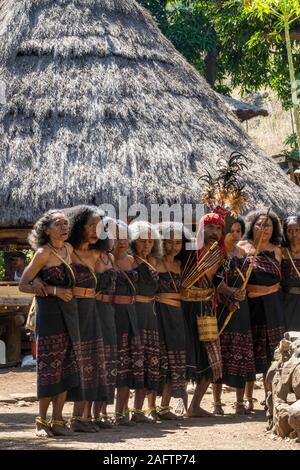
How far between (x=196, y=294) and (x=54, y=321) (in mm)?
1794

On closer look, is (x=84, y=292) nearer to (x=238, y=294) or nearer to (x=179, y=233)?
(x=179, y=233)

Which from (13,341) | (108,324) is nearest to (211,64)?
(13,341)

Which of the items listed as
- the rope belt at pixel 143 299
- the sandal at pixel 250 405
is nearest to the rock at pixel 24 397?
the sandal at pixel 250 405

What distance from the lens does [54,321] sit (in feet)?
22.0

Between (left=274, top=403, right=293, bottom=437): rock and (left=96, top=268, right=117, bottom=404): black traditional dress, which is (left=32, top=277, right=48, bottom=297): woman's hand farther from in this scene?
(left=274, top=403, right=293, bottom=437): rock

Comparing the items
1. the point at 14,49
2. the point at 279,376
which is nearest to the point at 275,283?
the point at 279,376

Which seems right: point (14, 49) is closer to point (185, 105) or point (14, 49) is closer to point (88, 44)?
point (88, 44)

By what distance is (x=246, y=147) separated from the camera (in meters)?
14.8

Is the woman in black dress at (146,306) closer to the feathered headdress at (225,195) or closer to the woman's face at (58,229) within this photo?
the feathered headdress at (225,195)

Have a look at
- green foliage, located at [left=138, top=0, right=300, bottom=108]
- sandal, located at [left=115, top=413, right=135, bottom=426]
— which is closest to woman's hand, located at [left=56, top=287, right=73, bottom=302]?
sandal, located at [left=115, top=413, right=135, bottom=426]

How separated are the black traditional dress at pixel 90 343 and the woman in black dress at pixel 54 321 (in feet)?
0.46

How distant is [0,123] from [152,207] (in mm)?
2514

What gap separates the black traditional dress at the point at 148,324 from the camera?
775 cm

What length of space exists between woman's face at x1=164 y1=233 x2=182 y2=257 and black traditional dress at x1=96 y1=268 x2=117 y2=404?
0.69 meters
